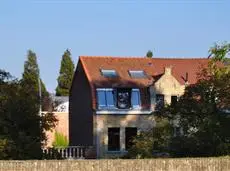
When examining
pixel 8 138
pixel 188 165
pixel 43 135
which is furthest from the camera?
pixel 43 135

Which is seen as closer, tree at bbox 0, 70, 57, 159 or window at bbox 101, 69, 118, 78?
tree at bbox 0, 70, 57, 159

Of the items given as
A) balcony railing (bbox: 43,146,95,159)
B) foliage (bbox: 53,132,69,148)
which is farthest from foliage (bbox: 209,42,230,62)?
foliage (bbox: 53,132,69,148)

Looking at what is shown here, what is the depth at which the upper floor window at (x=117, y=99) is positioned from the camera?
52.0 m

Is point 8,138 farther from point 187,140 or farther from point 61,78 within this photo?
point 61,78

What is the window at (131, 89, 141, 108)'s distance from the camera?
52.9 m

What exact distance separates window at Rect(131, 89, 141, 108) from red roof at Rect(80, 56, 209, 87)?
0.64 metres

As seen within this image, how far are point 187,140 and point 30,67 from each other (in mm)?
78824

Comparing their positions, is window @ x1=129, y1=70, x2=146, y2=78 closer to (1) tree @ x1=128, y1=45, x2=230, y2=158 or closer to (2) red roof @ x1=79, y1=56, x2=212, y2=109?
(2) red roof @ x1=79, y1=56, x2=212, y2=109

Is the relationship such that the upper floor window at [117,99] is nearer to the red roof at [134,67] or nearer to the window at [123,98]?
the window at [123,98]

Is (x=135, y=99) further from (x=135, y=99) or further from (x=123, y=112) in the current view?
(x=123, y=112)

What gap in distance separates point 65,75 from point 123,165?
8620cm

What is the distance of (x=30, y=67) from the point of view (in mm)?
106125

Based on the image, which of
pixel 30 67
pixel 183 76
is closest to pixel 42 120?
pixel 183 76

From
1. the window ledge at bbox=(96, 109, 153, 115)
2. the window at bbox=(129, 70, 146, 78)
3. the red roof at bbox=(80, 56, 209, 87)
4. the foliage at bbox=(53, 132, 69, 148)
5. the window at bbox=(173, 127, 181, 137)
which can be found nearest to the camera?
the window at bbox=(173, 127, 181, 137)
